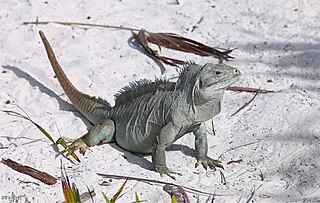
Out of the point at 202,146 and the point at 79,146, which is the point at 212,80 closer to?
the point at 202,146

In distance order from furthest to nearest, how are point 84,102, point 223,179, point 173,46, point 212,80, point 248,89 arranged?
1. point 173,46
2. point 248,89
3. point 84,102
4. point 223,179
5. point 212,80

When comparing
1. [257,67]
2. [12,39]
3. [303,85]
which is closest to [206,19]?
[257,67]

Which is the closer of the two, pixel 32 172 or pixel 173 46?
pixel 32 172

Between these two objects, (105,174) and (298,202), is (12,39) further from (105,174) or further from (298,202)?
(298,202)

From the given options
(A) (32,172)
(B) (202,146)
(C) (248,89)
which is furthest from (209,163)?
(A) (32,172)

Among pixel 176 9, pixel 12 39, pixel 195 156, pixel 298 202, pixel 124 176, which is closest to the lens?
pixel 298 202

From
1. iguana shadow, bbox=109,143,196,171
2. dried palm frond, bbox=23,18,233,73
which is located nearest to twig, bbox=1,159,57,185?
iguana shadow, bbox=109,143,196,171

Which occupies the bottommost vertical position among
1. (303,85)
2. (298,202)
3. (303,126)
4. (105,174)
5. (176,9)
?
(298,202)
